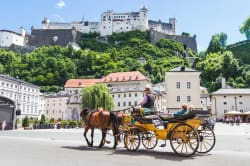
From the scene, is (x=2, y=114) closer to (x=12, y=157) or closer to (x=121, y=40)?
(x=12, y=157)

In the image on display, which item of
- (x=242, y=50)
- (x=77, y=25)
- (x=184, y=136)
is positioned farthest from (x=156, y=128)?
(x=77, y=25)

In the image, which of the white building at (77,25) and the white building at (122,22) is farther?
the white building at (77,25)

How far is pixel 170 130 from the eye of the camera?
9617 millimetres

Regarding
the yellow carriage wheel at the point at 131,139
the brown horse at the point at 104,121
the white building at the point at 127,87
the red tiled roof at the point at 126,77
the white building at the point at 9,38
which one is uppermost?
the white building at the point at 9,38

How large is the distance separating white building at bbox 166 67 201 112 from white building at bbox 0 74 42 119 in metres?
38.9

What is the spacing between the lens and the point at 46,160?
862 cm

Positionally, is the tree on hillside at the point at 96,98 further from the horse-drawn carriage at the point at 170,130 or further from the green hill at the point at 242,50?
the green hill at the point at 242,50

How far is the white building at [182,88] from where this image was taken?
50.0 metres

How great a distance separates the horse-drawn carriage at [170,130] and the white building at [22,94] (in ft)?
216

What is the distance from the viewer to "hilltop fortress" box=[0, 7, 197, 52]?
154625mm

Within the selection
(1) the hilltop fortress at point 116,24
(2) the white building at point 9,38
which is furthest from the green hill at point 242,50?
(2) the white building at point 9,38

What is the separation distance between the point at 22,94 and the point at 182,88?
159ft

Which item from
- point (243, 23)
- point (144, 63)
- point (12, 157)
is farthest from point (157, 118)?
point (144, 63)

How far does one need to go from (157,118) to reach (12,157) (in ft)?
15.9
